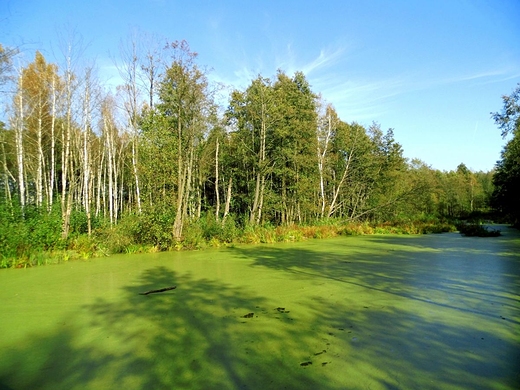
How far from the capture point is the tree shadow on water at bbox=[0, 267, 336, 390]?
5.85 ft

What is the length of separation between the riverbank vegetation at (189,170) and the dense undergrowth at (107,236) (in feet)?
0.08

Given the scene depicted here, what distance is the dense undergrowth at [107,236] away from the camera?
5.59m

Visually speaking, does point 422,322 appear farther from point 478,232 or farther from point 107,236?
point 478,232

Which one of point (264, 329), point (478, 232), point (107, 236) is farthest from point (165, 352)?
point (478, 232)

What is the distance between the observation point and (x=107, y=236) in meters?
6.88

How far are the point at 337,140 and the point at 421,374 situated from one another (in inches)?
573

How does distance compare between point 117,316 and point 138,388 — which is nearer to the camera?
point 138,388

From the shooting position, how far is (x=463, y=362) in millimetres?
1908

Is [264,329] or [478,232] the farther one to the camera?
[478,232]

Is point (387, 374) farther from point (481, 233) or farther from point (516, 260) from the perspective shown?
point (481, 233)

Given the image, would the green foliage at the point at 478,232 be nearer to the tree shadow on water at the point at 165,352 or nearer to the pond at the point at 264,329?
the pond at the point at 264,329

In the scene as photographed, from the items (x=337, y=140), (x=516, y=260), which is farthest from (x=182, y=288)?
(x=337, y=140)

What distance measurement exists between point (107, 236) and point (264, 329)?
5377 millimetres

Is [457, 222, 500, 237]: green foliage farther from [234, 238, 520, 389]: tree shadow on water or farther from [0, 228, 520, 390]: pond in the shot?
[0, 228, 520, 390]: pond
